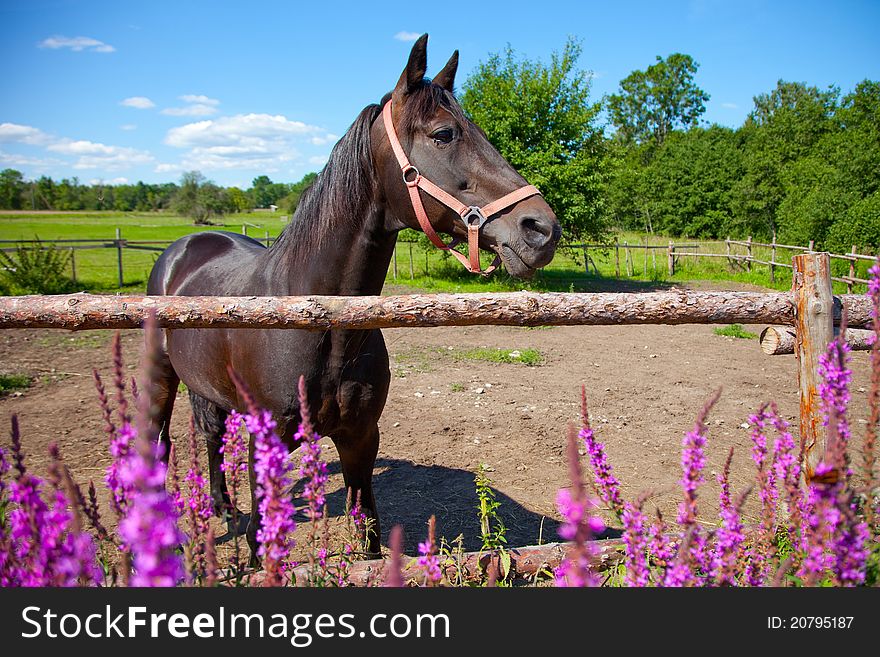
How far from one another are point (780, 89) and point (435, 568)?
60611 millimetres

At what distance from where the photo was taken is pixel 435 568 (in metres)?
1.48

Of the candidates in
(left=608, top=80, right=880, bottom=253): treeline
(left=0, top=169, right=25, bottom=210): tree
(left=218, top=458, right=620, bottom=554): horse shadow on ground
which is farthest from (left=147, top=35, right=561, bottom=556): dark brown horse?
(left=0, top=169, right=25, bottom=210): tree

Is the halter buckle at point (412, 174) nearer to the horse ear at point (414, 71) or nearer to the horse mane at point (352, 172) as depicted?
the horse mane at point (352, 172)

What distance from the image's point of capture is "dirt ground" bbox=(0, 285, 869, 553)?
4535 millimetres

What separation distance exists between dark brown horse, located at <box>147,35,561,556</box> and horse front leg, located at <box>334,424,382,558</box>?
0.02 metres

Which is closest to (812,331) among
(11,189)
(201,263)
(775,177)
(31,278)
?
(201,263)

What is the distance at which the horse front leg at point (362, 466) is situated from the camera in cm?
303

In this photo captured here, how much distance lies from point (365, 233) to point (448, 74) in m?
1.10

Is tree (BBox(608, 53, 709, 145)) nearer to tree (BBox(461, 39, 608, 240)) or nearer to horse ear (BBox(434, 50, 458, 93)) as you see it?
tree (BBox(461, 39, 608, 240))

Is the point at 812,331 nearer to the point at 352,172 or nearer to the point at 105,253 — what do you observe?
the point at 352,172

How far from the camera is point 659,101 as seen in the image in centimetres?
5734
